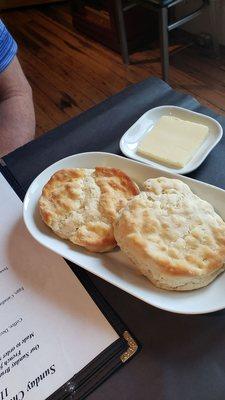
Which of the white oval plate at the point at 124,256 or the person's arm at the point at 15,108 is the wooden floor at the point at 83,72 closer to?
the person's arm at the point at 15,108

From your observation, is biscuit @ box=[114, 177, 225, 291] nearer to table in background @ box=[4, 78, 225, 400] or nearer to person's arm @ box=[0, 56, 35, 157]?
table in background @ box=[4, 78, 225, 400]

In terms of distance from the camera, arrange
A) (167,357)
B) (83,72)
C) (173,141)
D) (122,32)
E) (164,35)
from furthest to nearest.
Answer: (83,72), (122,32), (164,35), (173,141), (167,357)

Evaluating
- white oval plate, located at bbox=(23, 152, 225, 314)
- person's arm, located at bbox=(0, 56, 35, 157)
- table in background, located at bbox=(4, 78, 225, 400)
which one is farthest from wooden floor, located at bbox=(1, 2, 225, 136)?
table in background, located at bbox=(4, 78, 225, 400)

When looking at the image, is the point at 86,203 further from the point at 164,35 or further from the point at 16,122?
the point at 164,35

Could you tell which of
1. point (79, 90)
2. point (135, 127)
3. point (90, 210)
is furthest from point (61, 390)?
point (79, 90)

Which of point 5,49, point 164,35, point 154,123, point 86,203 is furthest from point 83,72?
point 86,203

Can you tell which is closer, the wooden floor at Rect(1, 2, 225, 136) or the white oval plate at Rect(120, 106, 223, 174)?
the white oval plate at Rect(120, 106, 223, 174)
